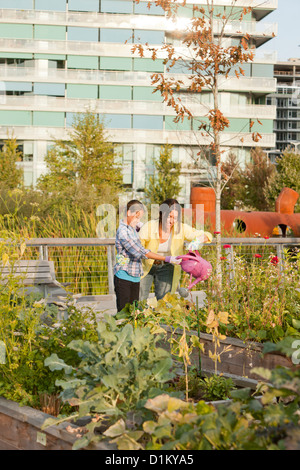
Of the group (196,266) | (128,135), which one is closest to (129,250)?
(196,266)

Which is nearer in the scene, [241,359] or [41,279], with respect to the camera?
[241,359]

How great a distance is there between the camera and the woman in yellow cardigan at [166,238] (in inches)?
269

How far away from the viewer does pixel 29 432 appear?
11.6 feet

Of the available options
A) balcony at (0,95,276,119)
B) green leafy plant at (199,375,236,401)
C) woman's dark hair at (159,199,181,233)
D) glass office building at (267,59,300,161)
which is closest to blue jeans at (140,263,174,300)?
woman's dark hair at (159,199,181,233)

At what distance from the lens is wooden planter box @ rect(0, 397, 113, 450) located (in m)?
3.26

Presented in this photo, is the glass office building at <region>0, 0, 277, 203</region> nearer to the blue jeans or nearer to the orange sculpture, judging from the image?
the orange sculpture

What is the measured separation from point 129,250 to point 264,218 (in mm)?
12231

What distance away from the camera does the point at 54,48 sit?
58.5 m

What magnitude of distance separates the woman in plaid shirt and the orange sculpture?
407 inches

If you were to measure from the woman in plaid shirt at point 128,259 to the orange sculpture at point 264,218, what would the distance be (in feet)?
34.0

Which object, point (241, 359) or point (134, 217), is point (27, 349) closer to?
point (241, 359)
